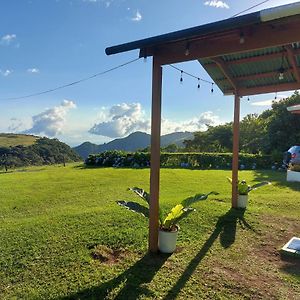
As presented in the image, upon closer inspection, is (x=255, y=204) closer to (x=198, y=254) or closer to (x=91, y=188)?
(x=198, y=254)

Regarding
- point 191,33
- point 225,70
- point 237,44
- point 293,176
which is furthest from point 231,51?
point 293,176

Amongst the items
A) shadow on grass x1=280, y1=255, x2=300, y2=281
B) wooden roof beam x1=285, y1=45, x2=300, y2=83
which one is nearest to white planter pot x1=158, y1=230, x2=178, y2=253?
shadow on grass x1=280, y1=255, x2=300, y2=281

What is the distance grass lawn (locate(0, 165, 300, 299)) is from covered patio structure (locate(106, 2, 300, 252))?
2.27 feet

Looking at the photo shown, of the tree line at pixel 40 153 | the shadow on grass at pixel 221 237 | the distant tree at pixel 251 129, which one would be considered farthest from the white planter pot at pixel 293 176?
the tree line at pixel 40 153

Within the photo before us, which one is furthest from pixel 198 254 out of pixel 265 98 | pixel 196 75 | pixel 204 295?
pixel 265 98

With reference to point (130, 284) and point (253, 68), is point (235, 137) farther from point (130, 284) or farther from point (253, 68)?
point (130, 284)

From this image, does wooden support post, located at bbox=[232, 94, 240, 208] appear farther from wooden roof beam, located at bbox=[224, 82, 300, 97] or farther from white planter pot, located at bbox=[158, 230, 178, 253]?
white planter pot, located at bbox=[158, 230, 178, 253]

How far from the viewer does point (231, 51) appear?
3967 mm

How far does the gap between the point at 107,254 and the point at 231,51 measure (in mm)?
3293

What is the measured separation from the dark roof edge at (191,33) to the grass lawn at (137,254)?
2.86 m

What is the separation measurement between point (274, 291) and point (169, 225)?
1.62 m

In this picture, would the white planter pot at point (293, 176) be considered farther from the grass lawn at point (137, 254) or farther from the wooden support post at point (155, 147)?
the wooden support post at point (155, 147)

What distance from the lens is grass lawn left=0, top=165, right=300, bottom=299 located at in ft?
12.0

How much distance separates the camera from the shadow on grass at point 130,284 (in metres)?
3.48
